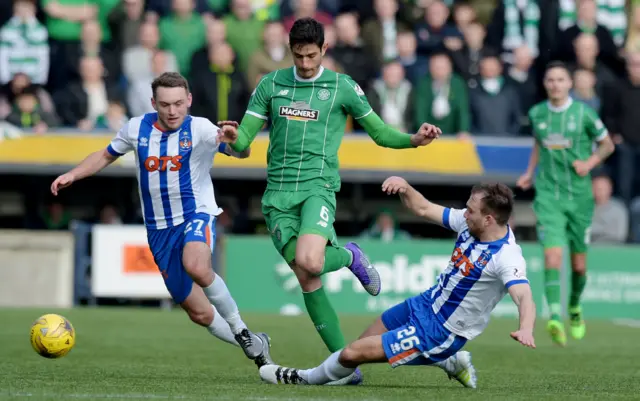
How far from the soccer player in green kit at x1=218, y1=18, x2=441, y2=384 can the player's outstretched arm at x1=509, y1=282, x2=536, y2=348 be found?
5.82 feet

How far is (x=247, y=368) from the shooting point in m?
10.1

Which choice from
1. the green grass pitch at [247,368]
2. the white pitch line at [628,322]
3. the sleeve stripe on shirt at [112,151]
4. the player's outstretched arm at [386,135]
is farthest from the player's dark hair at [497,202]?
the white pitch line at [628,322]

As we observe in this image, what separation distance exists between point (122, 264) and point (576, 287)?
24.0ft

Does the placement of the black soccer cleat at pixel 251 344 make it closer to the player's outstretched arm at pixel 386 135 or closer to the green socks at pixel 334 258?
the green socks at pixel 334 258

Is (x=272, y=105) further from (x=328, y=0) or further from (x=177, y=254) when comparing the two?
(x=328, y=0)

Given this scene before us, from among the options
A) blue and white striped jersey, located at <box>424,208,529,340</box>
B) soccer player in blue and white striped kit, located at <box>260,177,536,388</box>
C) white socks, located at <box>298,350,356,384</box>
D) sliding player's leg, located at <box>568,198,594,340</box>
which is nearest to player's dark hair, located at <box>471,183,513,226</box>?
soccer player in blue and white striped kit, located at <box>260,177,536,388</box>

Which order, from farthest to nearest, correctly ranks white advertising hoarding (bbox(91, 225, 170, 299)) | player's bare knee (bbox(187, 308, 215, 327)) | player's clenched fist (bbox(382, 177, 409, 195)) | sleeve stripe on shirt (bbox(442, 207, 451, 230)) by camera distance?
white advertising hoarding (bbox(91, 225, 170, 299)) → player's bare knee (bbox(187, 308, 215, 327)) → sleeve stripe on shirt (bbox(442, 207, 451, 230)) → player's clenched fist (bbox(382, 177, 409, 195))

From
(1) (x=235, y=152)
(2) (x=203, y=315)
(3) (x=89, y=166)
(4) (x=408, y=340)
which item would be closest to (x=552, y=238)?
(2) (x=203, y=315)

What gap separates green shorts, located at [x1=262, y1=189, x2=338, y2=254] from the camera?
919 cm

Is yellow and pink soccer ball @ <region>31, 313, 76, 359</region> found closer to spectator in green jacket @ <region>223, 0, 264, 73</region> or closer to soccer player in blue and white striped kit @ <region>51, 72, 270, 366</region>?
soccer player in blue and white striped kit @ <region>51, 72, 270, 366</region>

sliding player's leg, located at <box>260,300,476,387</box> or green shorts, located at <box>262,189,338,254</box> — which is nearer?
sliding player's leg, located at <box>260,300,476,387</box>

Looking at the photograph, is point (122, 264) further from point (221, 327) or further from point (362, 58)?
point (221, 327)

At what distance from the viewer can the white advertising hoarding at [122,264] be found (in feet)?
59.9

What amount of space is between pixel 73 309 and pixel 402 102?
5.51 m
